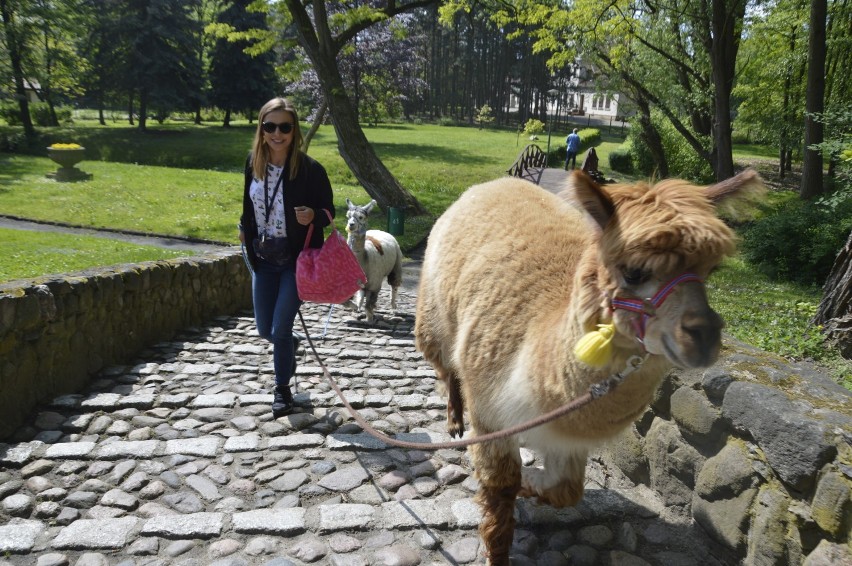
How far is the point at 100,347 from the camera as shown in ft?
17.7

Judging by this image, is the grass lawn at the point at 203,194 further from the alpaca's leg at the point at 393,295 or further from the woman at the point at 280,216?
the alpaca's leg at the point at 393,295

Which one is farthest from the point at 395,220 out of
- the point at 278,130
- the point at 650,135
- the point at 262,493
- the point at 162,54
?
the point at 162,54

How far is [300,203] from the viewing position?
4.42m

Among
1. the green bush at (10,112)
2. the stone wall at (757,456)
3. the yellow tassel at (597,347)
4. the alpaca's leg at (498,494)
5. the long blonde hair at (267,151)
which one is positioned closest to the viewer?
the yellow tassel at (597,347)

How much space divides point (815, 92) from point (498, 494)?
1369cm

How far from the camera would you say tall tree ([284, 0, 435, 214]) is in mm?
15656

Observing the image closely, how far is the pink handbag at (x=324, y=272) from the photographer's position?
14.5ft

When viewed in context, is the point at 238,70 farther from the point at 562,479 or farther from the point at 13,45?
the point at 562,479

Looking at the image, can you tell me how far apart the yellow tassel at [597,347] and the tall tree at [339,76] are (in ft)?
48.5

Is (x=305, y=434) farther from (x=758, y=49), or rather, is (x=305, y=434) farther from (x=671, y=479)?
(x=758, y=49)

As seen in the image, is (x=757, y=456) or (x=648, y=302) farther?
(x=757, y=456)

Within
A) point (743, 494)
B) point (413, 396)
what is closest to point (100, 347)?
point (413, 396)

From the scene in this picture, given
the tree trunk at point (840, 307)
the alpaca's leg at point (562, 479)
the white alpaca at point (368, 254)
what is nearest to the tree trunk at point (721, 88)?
the white alpaca at point (368, 254)

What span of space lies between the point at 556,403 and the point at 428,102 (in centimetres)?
6704
